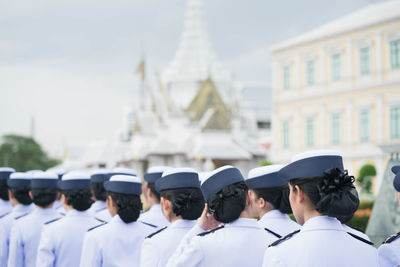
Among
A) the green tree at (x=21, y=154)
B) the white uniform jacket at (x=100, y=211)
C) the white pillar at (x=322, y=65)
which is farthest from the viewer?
the green tree at (x=21, y=154)

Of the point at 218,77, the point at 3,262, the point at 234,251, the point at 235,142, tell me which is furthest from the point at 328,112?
the point at 234,251

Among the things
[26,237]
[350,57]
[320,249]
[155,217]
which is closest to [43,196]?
[26,237]

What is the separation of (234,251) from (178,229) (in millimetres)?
819

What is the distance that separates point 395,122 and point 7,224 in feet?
87.2

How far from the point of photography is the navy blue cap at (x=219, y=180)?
3459 mm

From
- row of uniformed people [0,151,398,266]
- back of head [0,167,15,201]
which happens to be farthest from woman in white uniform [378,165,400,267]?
back of head [0,167,15,201]

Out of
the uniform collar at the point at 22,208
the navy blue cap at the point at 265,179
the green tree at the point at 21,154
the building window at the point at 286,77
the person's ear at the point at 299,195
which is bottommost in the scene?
the green tree at the point at 21,154

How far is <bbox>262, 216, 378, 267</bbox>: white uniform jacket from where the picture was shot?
9.19ft

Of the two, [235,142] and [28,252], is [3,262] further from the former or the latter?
[235,142]

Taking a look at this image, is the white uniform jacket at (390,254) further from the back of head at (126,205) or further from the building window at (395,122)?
the building window at (395,122)

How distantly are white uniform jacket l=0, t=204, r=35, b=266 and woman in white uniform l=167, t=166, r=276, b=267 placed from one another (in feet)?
11.2

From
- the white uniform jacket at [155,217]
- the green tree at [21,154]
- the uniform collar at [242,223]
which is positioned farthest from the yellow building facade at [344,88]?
the green tree at [21,154]

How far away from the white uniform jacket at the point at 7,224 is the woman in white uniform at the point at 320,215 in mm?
4087

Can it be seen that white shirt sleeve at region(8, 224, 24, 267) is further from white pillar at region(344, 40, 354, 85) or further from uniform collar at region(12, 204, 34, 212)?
white pillar at region(344, 40, 354, 85)
